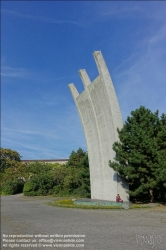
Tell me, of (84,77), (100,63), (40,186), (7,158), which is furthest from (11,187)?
(100,63)

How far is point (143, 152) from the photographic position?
13.1 metres

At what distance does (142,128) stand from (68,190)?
14.1 m

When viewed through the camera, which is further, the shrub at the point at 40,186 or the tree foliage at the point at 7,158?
the tree foliage at the point at 7,158

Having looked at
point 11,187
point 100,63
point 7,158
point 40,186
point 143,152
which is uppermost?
point 100,63

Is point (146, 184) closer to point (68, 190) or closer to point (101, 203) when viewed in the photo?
point (101, 203)

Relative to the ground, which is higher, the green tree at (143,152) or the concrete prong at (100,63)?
the concrete prong at (100,63)

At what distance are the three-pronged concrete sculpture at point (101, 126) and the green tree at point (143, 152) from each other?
83 centimetres

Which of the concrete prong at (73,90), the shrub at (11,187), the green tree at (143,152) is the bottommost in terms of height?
the shrub at (11,187)

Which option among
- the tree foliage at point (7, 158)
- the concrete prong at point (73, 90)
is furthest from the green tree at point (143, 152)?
the tree foliage at point (7, 158)

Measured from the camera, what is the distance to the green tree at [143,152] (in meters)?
12.8

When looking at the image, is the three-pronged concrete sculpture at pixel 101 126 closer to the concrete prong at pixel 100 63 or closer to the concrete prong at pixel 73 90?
the concrete prong at pixel 100 63

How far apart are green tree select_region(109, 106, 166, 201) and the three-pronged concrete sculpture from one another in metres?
0.83

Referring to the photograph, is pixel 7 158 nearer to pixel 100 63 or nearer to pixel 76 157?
pixel 76 157

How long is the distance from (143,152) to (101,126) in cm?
406
